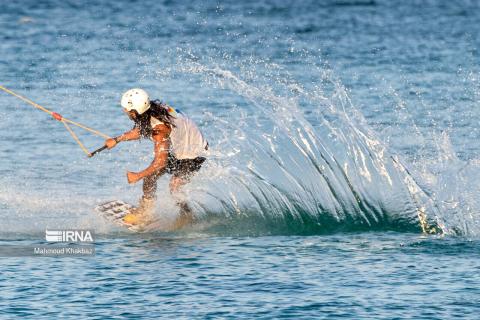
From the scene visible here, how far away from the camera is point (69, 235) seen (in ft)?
61.2

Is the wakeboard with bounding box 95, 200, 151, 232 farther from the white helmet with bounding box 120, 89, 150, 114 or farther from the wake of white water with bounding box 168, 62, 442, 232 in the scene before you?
the white helmet with bounding box 120, 89, 150, 114

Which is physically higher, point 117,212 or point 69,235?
point 117,212

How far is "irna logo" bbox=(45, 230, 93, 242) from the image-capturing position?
18328 mm

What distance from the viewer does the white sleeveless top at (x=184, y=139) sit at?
18828 millimetres

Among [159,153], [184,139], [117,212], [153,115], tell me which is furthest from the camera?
[117,212]

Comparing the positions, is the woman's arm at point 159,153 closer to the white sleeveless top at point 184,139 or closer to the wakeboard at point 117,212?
the white sleeveless top at point 184,139

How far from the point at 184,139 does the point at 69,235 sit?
7.11 ft

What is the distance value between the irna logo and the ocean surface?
9.9 inches

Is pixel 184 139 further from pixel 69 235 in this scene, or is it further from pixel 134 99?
pixel 69 235

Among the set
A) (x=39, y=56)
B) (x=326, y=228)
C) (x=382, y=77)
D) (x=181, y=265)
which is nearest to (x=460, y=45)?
(x=382, y=77)

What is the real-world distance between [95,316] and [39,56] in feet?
77.8

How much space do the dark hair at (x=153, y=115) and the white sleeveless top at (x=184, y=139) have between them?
0.18 metres

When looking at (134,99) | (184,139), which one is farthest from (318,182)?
(134,99)

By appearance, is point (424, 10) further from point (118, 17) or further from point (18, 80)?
point (18, 80)
